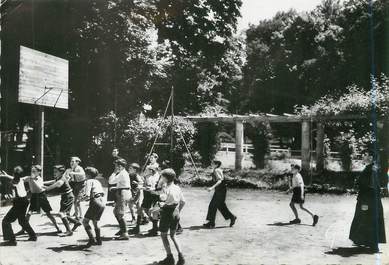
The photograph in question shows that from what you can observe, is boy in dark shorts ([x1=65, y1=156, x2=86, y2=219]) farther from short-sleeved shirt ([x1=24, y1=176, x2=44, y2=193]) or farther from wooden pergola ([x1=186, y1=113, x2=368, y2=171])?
wooden pergola ([x1=186, y1=113, x2=368, y2=171])

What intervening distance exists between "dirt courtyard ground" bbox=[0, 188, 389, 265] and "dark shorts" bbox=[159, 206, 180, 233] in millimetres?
773

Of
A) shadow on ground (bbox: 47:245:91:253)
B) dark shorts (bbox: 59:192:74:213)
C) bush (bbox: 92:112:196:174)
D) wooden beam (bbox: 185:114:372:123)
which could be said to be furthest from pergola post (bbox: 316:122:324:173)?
shadow on ground (bbox: 47:245:91:253)

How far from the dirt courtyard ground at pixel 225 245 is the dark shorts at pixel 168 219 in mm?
773

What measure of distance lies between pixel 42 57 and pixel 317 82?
2654 centimetres

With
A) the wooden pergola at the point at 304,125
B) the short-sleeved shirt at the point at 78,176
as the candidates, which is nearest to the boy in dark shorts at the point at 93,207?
the short-sleeved shirt at the point at 78,176

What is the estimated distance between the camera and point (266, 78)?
43.5 m

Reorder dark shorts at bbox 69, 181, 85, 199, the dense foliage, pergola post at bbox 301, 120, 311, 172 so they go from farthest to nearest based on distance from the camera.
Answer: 1. the dense foliage
2. pergola post at bbox 301, 120, 311, 172
3. dark shorts at bbox 69, 181, 85, 199

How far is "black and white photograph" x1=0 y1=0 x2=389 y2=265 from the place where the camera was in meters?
8.95

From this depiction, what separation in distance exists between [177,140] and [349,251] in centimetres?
1580

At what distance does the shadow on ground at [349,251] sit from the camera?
28.1 ft

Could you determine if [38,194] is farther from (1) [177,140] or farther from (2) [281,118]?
(2) [281,118]

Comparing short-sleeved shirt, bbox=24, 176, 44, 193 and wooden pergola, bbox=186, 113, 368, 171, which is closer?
short-sleeved shirt, bbox=24, 176, 44, 193

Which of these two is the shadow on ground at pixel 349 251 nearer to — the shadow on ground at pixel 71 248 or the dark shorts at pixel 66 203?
the shadow on ground at pixel 71 248

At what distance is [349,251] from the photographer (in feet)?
28.9
